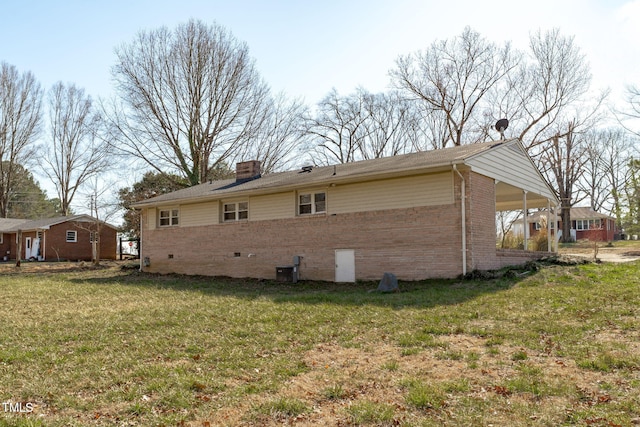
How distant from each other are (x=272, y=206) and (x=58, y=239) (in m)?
24.5

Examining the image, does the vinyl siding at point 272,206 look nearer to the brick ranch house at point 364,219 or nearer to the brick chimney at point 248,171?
the brick ranch house at point 364,219

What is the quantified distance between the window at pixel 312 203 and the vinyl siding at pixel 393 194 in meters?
0.39

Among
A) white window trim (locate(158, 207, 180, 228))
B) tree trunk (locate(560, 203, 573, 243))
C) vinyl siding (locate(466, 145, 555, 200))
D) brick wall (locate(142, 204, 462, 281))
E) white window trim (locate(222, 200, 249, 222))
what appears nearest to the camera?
brick wall (locate(142, 204, 462, 281))

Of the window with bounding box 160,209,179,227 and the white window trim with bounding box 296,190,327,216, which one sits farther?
the window with bounding box 160,209,179,227

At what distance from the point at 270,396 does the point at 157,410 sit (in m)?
1.05

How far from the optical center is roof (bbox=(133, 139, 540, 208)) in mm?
13845

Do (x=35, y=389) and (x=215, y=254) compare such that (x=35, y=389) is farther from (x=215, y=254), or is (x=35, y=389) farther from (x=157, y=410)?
(x=215, y=254)

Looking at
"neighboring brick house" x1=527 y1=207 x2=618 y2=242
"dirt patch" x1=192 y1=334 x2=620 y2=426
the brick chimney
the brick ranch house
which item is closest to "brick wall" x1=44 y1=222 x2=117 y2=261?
the brick ranch house

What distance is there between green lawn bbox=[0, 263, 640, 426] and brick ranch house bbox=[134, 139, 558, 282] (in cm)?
295

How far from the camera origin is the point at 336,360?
5.93 meters

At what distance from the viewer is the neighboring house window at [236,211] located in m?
18.7

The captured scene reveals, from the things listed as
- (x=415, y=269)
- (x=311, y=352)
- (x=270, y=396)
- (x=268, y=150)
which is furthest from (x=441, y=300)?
(x=268, y=150)

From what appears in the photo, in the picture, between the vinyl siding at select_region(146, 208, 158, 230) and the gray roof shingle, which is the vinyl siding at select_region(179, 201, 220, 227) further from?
the vinyl siding at select_region(146, 208, 158, 230)

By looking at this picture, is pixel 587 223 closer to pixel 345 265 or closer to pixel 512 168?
pixel 512 168
